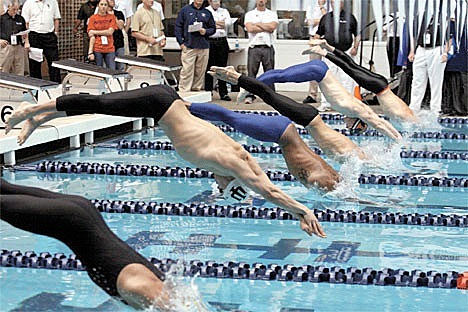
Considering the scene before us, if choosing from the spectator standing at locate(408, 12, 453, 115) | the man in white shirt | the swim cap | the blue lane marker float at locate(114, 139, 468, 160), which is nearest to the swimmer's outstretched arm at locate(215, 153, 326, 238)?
the swim cap

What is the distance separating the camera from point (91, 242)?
3326 mm

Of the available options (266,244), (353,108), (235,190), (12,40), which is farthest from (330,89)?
(12,40)

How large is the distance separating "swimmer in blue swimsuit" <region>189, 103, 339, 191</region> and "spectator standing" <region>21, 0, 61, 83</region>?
6.33 meters

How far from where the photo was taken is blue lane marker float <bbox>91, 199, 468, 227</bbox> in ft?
20.4

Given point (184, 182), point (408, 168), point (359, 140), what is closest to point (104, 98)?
point (184, 182)

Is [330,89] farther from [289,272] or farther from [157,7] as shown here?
[157,7]

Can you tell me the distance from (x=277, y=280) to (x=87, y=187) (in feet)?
9.43

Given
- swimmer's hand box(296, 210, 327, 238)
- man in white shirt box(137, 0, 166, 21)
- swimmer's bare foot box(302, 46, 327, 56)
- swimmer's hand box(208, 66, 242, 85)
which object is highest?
man in white shirt box(137, 0, 166, 21)

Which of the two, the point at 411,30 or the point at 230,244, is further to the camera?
the point at 230,244

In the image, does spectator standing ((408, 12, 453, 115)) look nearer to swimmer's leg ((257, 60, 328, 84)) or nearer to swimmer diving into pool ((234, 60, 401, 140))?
swimmer diving into pool ((234, 60, 401, 140))

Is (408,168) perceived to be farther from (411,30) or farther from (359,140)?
(411,30)

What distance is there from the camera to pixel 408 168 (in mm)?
8453

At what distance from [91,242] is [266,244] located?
244 cm

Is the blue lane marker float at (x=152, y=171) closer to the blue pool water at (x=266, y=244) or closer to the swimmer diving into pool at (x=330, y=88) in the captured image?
the blue pool water at (x=266, y=244)
